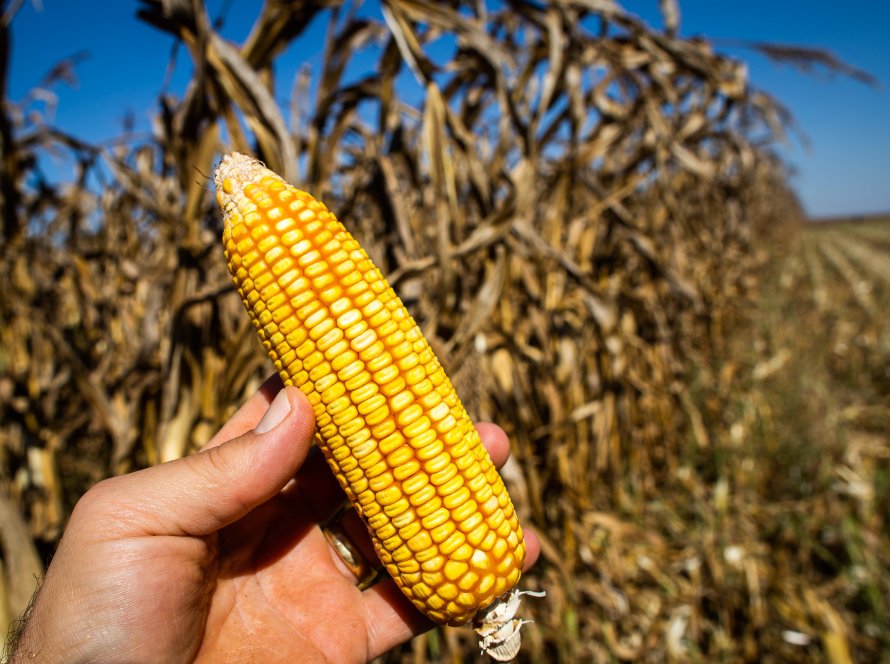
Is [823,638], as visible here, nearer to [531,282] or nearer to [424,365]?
[531,282]

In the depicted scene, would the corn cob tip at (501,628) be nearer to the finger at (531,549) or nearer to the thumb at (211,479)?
the finger at (531,549)

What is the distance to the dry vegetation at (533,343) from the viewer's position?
2162mm

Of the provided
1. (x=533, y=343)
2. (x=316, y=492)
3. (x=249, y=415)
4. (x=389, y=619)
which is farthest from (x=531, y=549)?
(x=533, y=343)

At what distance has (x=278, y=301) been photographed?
131 centimetres

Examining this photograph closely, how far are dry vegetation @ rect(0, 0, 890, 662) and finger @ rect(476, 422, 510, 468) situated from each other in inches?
14.2

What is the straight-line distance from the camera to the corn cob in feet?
4.31

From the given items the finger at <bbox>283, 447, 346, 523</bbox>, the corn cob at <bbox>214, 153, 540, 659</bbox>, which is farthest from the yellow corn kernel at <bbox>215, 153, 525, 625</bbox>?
the finger at <bbox>283, 447, 346, 523</bbox>

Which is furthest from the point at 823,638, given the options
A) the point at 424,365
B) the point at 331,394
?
the point at 331,394

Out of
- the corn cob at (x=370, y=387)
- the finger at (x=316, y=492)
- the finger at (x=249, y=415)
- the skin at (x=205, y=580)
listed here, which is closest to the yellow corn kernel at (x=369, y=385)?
the corn cob at (x=370, y=387)

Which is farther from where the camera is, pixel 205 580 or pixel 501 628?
pixel 205 580

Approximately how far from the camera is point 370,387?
4.37 ft

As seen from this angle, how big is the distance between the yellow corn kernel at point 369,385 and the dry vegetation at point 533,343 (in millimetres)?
432

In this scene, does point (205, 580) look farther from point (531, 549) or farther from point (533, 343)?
point (533, 343)

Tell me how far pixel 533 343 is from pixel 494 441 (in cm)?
156
